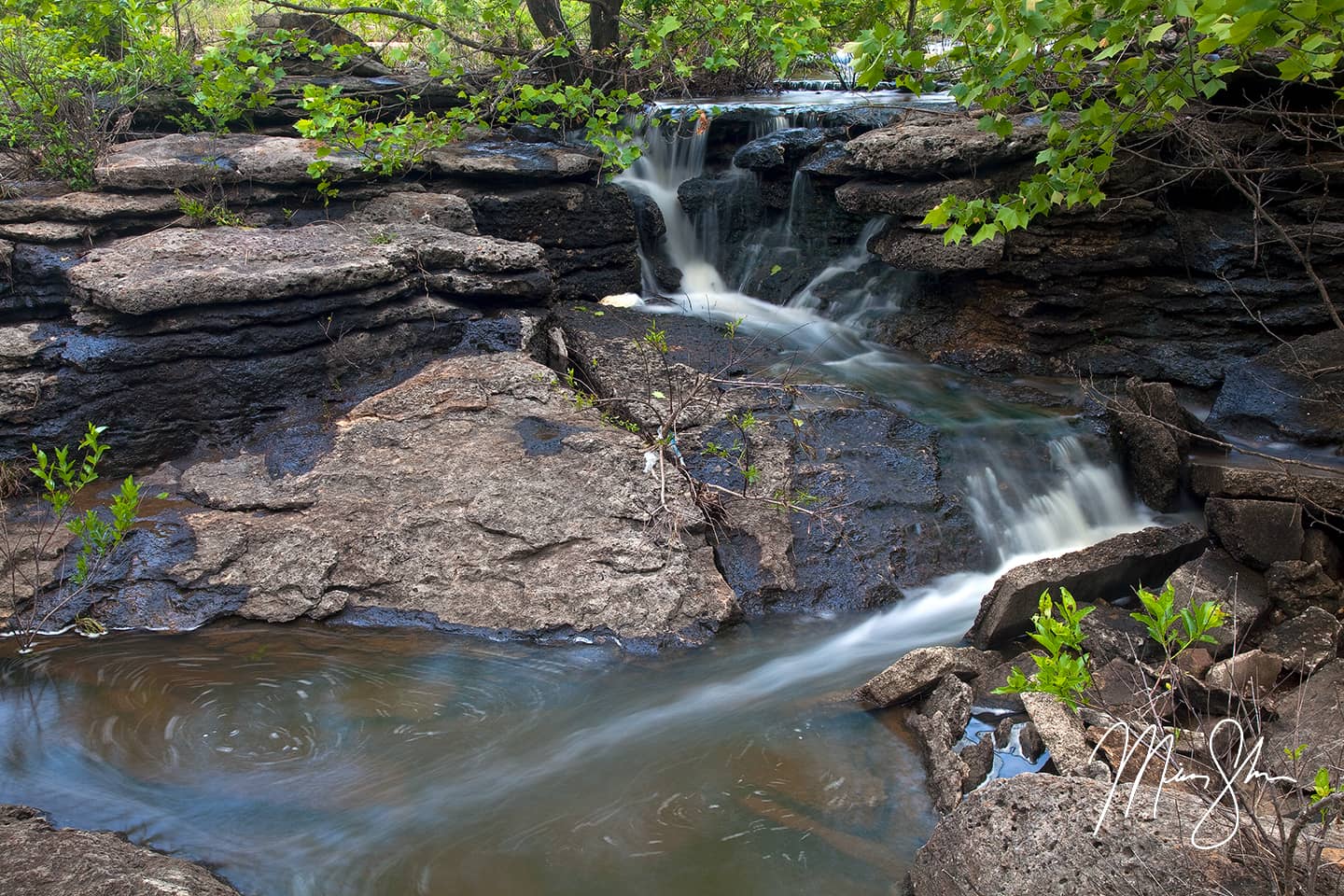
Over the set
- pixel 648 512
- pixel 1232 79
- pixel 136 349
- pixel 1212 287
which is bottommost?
pixel 648 512

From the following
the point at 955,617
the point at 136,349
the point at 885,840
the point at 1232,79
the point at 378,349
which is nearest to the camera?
the point at 885,840

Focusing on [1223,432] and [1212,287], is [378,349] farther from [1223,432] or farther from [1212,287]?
[1212,287]

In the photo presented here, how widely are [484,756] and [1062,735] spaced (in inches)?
98.2

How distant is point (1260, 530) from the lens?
5.46 m

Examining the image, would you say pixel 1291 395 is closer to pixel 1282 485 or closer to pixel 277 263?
pixel 1282 485

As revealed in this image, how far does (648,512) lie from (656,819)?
6.83 ft

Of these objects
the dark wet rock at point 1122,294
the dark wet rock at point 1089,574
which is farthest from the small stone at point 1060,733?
the dark wet rock at point 1122,294

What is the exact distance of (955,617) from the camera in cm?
571

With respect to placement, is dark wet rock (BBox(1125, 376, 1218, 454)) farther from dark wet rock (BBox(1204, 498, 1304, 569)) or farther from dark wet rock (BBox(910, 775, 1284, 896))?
dark wet rock (BBox(910, 775, 1284, 896))

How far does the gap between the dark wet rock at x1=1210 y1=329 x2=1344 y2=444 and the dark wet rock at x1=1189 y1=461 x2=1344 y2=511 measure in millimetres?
880

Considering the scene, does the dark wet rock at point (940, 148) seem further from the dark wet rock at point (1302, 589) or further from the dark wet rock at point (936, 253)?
the dark wet rock at point (1302, 589)

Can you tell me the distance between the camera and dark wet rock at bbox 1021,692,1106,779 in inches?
154

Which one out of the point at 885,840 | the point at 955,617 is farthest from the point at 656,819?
the point at 955,617

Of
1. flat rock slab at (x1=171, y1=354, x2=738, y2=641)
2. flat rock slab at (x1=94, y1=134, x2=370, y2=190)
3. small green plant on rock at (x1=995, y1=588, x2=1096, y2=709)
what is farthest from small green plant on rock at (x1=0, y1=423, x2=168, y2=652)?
small green plant on rock at (x1=995, y1=588, x2=1096, y2=709)
